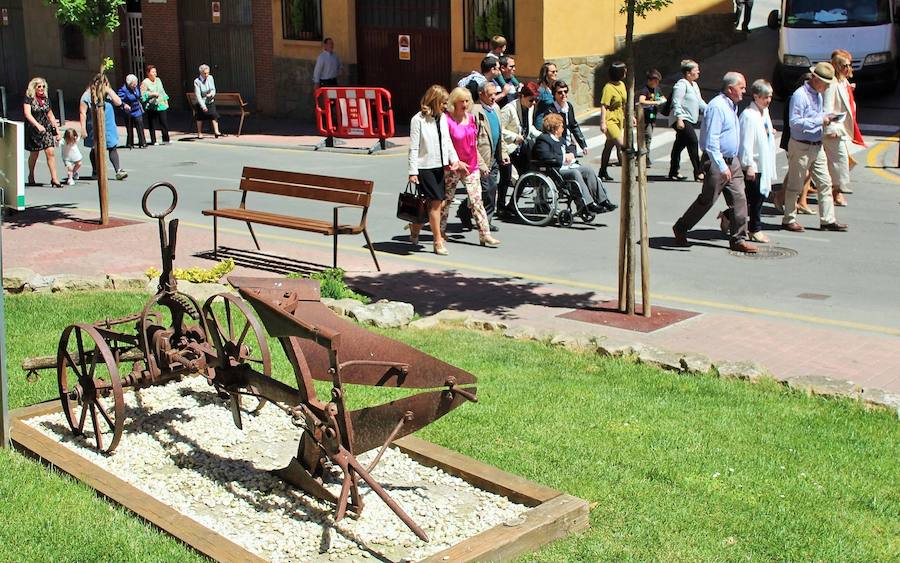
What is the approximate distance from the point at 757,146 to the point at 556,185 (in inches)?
114

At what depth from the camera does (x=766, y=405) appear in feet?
25.2

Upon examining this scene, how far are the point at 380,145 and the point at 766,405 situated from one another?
1619cm

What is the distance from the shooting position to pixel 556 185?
1512 cm

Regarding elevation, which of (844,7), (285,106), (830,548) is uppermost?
(844,7)

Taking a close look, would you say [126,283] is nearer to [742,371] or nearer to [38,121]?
[742,371]

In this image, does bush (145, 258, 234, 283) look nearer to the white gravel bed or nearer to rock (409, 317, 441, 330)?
rock (409, 317, 441, 330)

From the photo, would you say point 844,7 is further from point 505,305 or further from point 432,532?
point 432,532

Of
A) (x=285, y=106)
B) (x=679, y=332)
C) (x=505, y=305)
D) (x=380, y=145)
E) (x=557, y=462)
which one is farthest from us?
(x=285, y=106)

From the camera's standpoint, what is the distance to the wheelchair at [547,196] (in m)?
15.0

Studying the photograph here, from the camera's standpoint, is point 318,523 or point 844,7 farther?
point 844,7

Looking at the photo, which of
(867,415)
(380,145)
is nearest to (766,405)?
(867,415)

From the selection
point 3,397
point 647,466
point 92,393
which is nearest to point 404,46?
point 92,393

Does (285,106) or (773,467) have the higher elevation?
(285,106)

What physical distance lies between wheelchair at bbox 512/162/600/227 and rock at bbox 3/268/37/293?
640cm
